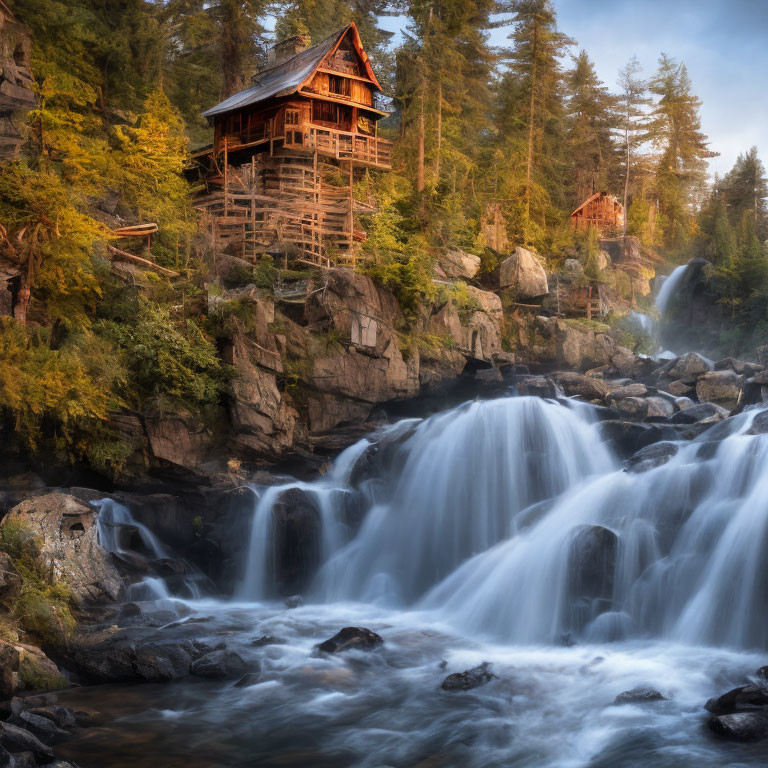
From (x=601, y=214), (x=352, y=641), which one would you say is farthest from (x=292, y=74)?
(x=352, y=641)

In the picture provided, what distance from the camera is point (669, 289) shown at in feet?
168

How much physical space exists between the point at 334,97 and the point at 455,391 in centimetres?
1515

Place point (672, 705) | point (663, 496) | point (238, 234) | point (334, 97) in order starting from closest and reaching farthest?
point (672, 705) < point (663, 496) < point (238, 234) < point (334, 97)

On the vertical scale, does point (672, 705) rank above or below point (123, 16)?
below

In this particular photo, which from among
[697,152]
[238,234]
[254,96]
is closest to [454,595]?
[238,234]

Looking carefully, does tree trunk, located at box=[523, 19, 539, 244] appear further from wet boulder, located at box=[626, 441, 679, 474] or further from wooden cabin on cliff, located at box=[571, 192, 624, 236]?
wet boulder, located at box=[626, 441, 679, 474]

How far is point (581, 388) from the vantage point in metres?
31.6

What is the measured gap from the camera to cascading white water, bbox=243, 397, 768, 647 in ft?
58.2

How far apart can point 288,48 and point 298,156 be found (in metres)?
8.55

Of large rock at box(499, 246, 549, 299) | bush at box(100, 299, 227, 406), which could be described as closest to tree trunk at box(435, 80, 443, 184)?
large rock at box(499, 246, 549, 299)

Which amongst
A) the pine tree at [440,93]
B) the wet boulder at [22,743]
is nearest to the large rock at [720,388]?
the pine tree at [440,93]

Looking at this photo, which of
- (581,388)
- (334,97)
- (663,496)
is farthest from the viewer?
(334,97)

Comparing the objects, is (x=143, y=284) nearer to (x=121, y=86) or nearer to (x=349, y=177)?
(x=349, y=177)

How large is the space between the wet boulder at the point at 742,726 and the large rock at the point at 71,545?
13.5 meters
